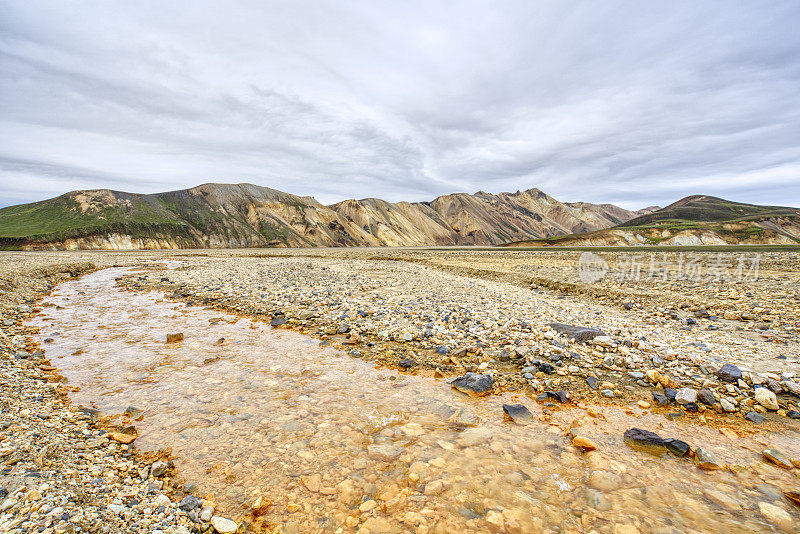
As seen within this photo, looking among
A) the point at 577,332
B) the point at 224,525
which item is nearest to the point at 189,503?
the point at 224,525

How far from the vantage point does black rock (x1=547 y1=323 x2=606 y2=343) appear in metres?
8.60

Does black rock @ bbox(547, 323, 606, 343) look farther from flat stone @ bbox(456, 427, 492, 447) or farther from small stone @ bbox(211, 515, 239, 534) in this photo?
small stone @ bbox(211, 515, 239, 534)

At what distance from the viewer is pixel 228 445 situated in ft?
14.7

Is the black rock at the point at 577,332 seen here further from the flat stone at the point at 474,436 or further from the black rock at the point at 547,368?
the flat stone at the point at 474,436

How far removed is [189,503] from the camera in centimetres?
338

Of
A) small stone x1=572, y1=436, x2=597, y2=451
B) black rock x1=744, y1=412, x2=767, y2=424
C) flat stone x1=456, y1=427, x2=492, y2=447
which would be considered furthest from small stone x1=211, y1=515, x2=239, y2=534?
black rock x1=744, y1=412, x2=767, y2=424

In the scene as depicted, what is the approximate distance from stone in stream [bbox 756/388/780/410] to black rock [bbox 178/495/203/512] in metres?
8.52

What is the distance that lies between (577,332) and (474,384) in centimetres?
440

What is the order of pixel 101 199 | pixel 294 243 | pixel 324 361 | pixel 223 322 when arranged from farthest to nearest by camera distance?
pixel 294 243 < pixel 101 199 < pixel 223 322 < pixel 324 361

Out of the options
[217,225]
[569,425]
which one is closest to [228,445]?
[569,425]

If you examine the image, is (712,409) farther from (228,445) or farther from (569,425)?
(228,445)

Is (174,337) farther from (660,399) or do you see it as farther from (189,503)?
(660,399)

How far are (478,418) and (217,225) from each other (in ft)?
489

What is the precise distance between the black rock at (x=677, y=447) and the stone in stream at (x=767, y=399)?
2.46 m
